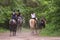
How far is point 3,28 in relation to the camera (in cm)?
2873

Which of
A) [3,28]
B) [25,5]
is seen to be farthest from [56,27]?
[25,5]

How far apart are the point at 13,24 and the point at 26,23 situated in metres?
11.8

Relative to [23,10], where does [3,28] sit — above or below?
below

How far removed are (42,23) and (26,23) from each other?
8753mm

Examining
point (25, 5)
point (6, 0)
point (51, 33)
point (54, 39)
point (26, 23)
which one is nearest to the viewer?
point (54, 39)

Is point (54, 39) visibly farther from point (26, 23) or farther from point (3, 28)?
point (26, 23)

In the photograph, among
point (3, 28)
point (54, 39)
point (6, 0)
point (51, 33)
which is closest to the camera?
point (54, 39)

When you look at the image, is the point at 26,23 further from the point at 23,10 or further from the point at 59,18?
the point at 59,18

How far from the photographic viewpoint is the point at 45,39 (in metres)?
18.4

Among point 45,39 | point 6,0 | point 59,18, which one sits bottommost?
point 45,39

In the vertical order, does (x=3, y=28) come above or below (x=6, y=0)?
below

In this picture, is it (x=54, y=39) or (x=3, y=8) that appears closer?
(x=54, y=39)

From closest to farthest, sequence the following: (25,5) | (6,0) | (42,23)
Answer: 1. (42,23)
2. (6,0)
3. (25,5)

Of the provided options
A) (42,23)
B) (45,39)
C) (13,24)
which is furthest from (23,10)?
(45,39)
